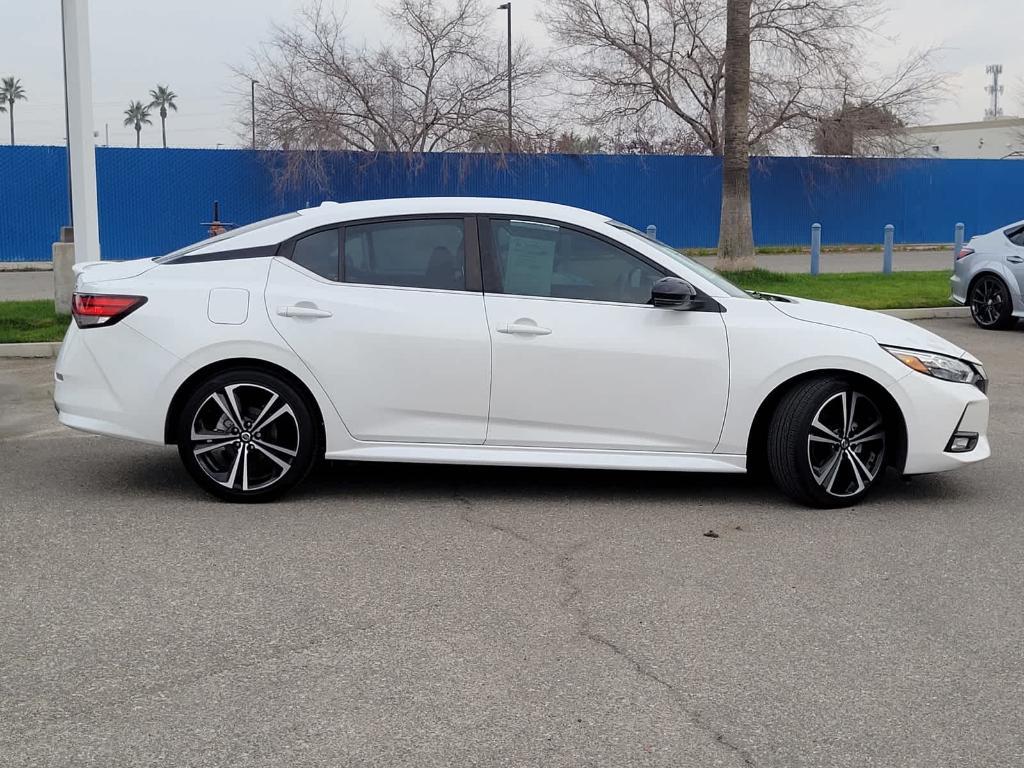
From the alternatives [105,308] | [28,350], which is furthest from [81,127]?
[105,308]

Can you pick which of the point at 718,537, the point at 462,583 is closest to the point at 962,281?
the point at 718,537

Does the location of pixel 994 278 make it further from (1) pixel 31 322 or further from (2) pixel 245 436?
(1) pixel 31 322

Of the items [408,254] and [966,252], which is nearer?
[408,254]

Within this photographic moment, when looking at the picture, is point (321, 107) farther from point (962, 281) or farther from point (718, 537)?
point (718, 537)

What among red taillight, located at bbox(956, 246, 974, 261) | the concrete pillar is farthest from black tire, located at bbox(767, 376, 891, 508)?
the concrete pillar

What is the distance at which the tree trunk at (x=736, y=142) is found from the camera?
65.5 feet

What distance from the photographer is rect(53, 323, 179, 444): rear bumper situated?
601cm

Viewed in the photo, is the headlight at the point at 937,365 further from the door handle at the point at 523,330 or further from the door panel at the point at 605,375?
the door handle at the point at 523,330

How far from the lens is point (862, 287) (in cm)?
1844

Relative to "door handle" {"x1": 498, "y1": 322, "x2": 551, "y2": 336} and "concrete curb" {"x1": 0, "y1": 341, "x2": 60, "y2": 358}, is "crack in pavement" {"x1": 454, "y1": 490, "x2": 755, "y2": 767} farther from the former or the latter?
"concrete curb" {"x1": 0, "y1": 341, "x2": 60, "y2": 358}

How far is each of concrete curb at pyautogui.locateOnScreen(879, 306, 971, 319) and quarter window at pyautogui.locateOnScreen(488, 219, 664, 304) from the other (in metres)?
10.0

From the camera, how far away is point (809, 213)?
3155 cm

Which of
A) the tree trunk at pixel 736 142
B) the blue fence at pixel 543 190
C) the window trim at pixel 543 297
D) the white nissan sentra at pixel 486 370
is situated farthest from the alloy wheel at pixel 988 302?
the blue fence at pixel 543 190

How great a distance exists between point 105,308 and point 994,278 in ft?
37.0
